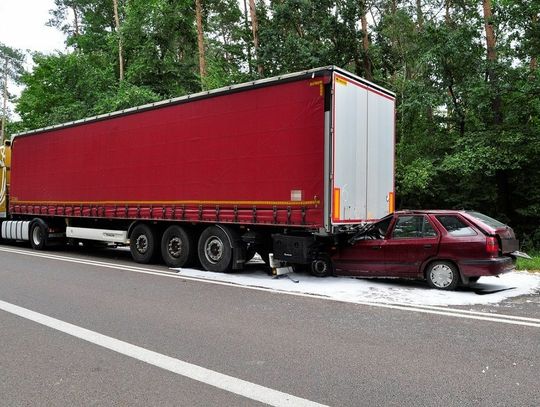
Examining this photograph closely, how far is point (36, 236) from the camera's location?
52.6ft

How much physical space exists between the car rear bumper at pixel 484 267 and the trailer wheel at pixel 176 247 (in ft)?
19.3

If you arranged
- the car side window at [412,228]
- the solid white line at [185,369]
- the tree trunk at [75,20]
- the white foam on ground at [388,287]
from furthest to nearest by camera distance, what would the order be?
the tree trunk at [75,20] → the car side window at [412,228] → the white foam on ground at [388,287] → the solid white line at [185,369]

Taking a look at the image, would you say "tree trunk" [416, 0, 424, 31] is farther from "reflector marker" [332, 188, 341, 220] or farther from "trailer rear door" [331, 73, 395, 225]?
"reflector marker" [332, 188, 341, 220]

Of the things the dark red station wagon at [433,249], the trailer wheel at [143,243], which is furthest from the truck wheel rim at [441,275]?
the trailer wheel at [143,243]

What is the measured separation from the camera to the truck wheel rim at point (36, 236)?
15852 mm

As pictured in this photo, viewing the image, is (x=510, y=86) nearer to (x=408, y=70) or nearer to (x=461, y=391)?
(x=408, y=70)

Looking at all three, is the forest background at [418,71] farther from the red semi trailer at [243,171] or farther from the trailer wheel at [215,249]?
the trailer wheel at [215,249]

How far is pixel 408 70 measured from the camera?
73.8 feet

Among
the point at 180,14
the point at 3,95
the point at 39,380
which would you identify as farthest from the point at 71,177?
the point at 3,95

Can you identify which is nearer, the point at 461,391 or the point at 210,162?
the point at 461,391

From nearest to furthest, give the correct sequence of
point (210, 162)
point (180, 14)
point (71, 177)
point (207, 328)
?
point (207, 328) < point (210, 162) < point (71, 177) < point (180, 14)

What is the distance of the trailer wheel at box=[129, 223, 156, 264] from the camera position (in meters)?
11.8

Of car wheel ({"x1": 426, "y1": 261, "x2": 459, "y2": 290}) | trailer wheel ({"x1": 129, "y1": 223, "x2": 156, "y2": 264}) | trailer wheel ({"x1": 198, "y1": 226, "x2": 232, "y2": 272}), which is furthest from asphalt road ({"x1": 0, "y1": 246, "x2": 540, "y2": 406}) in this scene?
trailer wheel ({"x1": 129, "y1": 223, "x2": 156, "y2": 264})

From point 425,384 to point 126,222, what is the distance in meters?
10.5
